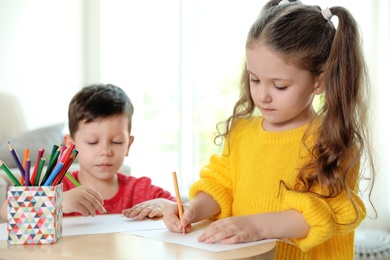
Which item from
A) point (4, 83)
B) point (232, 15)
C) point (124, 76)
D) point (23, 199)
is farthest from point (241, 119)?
point (124, 76)

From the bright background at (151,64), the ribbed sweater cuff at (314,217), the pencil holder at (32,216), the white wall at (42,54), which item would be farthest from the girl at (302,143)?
the bright background at (151,64)

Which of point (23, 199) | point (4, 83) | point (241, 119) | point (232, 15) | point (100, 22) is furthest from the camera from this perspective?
point (100, 22)

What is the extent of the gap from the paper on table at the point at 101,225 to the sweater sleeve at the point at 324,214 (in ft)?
0.99

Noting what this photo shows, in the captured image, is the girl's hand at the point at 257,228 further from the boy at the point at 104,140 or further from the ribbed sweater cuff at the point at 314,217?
the boy at the point at 104,140

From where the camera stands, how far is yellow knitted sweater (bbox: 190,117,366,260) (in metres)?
1.34

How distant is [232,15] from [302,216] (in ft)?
11.8

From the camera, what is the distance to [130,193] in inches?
77.5

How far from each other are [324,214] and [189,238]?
0.27 m

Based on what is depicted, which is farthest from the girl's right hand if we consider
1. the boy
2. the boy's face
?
the boy's face

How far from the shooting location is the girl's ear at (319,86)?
1.48m

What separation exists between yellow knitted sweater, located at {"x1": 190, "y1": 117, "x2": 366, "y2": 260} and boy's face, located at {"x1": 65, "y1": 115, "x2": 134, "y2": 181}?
0.34 meters

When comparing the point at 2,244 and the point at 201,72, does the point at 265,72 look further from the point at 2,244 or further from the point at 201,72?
the point at 201,72

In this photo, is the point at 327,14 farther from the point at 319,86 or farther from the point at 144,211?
the point at 144,211

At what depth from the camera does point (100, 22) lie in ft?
16.9
